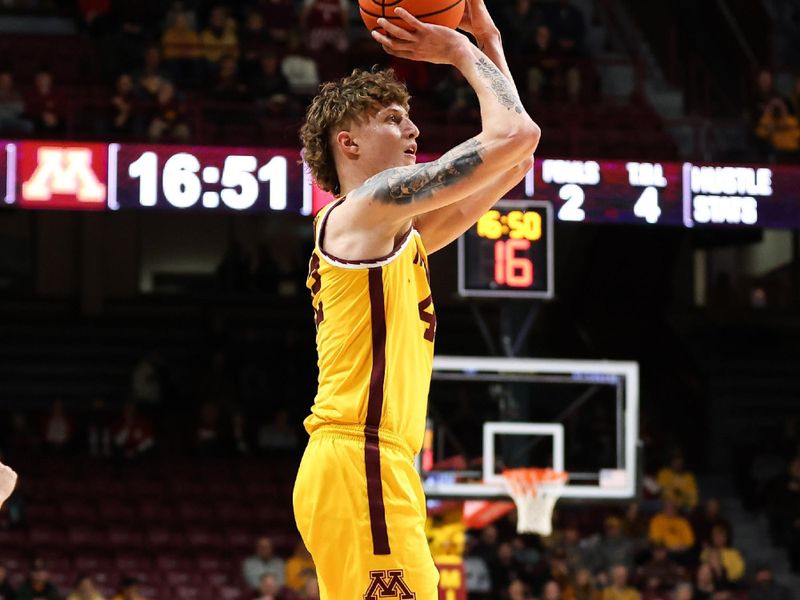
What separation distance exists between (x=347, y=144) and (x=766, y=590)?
1329 cm

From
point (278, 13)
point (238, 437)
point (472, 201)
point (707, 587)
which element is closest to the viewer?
point (472, 201)

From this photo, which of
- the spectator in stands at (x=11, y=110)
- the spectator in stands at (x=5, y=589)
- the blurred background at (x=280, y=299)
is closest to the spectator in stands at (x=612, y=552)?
the blurred background at (x=280, y=299)

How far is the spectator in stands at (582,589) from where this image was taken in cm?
1599

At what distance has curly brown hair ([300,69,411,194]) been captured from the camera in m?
4.50

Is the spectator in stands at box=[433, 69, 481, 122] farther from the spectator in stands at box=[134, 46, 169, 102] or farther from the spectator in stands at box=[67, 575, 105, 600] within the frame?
the spectator in stands at box=[67, 575, 105, 600]

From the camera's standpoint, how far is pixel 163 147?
14602mm

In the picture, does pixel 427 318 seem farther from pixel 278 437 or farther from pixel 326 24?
pixel 326 24

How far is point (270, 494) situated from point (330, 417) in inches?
560

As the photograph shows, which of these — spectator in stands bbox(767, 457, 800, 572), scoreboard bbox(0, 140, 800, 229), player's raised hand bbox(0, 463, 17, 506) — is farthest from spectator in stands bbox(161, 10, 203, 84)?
player's raised hand bbox(0, 463, 17, 506)

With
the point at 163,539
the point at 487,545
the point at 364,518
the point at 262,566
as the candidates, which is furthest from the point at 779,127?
the point at 364,518

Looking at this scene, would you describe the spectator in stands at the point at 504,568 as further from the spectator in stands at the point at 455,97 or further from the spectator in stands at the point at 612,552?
the spectator in stands at the point at 455,97

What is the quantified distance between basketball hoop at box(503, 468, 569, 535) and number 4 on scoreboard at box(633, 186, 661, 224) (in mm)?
3037

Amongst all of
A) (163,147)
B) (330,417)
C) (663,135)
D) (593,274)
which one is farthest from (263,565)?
(330,417)

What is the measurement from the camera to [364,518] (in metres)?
4.30
